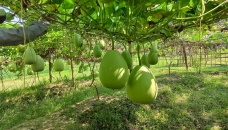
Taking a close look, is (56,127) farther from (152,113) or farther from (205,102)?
(205,102)

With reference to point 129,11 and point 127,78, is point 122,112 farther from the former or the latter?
point 127,78

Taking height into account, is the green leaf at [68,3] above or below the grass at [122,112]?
above

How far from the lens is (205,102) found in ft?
13.4

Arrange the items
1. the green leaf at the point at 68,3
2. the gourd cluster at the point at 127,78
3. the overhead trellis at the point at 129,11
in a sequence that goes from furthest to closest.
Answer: the green leaf at the point at 68,3
the overhead trellis at the point at 129,11
the gourd cluster at the point at 127,78

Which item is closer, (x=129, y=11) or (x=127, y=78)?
(x=127, y=78)

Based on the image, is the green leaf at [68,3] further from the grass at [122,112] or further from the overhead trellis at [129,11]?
the grass at [122,112]

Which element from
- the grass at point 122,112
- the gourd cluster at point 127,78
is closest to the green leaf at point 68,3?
the gourd cluster at point 127,78

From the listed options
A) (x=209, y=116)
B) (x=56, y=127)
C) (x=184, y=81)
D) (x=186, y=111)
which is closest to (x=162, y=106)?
(x=186, y=111)

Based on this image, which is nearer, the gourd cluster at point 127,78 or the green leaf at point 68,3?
the gourd cluster at point 127,78

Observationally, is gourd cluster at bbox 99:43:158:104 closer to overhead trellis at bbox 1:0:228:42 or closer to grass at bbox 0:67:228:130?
overhead trellis at bbox 1:0:228:42

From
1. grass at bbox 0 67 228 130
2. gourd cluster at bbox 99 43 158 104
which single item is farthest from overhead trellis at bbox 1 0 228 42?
grass at bbox 0 67 228 130

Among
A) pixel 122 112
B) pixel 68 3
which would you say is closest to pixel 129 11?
pixel 68 3

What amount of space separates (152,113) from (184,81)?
2653mm

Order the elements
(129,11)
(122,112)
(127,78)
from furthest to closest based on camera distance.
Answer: (122,112) → (129,11) → (127,78)
